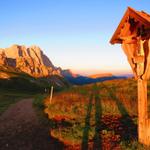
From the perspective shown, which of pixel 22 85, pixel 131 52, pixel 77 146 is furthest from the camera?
pixel 22 85

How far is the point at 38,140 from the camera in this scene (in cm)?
1441

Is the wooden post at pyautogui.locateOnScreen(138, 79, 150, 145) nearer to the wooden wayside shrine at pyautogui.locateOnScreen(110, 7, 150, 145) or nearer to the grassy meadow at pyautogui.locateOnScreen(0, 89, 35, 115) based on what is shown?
the wooden wayside shrine at pyautogui.locateOnScreen(110, 7, 150, 145)

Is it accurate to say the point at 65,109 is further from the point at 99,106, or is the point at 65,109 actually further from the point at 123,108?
the point at 123,108

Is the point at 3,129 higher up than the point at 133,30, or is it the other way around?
the point at 133,30

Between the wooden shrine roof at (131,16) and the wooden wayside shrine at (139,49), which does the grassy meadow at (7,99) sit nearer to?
the wooden shrine roof at (131,16)

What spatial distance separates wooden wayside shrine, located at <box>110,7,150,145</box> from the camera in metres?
10.5

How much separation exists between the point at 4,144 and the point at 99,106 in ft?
35.1

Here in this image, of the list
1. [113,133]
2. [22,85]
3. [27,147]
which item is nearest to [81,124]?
[113,133]

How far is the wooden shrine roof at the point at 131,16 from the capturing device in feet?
33.2

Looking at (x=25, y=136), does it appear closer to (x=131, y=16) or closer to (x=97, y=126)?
(x=97, y=126)

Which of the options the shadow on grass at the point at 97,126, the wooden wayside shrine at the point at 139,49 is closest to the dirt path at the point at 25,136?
the shadow on grass at the point at 97,126

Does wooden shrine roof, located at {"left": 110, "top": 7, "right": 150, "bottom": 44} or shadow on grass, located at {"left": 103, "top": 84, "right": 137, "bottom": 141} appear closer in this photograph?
wooden shrine roof, located at {"left": 110, "top": 7, "right": 150, "bottom": 44}

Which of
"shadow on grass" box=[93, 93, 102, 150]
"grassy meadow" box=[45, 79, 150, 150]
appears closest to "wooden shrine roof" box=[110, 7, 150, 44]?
"grassy meadow" box=[45, 79, 150, 150]

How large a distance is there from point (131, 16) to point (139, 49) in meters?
1.38
